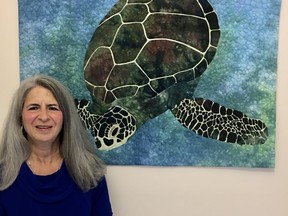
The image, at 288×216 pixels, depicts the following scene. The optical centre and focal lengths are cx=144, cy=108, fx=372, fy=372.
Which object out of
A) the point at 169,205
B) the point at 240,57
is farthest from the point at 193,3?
the point at 169,205

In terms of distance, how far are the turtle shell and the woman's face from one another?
18 cm

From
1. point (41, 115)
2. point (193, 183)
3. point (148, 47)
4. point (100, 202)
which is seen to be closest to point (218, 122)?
point (193, 183)

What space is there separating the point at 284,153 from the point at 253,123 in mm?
156

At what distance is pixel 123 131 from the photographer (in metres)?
1.32

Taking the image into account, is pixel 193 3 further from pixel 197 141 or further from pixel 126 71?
pixel 197 141

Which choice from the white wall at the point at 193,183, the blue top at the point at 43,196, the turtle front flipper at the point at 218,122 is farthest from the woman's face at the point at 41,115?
the turtle front flipper at the point at 218,122

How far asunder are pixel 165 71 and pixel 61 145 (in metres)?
0.44

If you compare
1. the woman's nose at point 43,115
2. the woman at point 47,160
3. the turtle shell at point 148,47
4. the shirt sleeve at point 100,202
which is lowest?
the shirt sleeve at point 100,202

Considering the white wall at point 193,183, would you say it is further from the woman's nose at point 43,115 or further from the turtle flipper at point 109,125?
the woman's nose at point 43,115

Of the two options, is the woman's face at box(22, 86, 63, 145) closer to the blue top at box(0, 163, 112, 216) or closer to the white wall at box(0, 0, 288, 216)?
the blue top at box(0, 163, 112, 216)

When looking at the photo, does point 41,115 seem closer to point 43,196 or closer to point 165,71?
point 43,196

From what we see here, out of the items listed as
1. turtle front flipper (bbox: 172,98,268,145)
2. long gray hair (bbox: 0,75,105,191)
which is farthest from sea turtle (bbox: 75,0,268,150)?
long gray hair (bbox: 0,75,105,191)

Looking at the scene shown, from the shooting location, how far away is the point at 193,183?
1323 mm

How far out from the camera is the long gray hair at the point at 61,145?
1.19 m
